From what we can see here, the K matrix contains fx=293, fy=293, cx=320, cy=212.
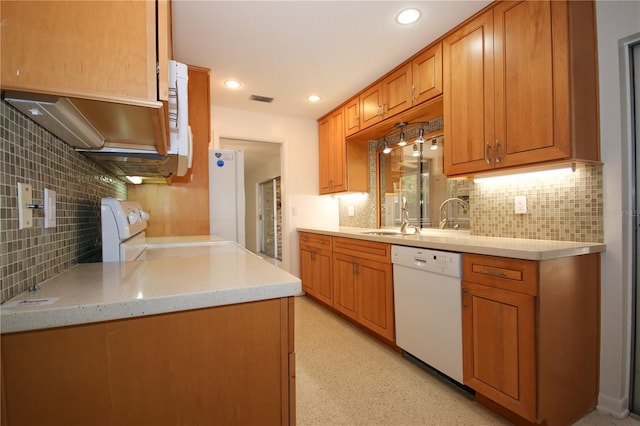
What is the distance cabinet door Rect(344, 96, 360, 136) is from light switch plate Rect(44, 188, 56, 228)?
8.80 feet

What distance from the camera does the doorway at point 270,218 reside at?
20.6 feet

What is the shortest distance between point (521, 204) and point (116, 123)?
2.21m

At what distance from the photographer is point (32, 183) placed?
2.55 feet

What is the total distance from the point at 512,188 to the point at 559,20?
95cm

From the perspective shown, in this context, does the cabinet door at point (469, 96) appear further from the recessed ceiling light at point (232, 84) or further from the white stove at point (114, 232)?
the white stove at point (114, 232)

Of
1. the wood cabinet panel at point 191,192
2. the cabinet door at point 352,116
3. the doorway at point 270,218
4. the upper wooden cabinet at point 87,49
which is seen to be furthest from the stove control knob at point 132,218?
the doorway at point 270,218

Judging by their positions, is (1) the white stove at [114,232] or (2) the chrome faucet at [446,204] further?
(2) the chrome faucet at [446,204]

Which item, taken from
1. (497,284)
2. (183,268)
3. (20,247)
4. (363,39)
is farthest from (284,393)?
(363,39)

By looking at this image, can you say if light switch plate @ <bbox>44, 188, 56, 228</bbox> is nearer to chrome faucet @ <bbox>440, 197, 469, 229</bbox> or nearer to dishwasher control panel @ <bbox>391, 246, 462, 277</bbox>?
dishwasher control panel @ <bbox>391, 246, 462, 277</bbox>

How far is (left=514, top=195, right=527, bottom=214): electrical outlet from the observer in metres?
1.90

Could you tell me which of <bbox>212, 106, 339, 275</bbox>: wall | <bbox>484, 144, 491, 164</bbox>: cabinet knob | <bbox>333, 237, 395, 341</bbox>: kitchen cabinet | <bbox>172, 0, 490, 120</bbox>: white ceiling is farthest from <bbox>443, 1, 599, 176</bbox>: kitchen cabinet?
<bbox>212, 106, 339, 275</bbox>: wall

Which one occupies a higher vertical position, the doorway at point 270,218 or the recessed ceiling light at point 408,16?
the recessed ceiling light at point 408,16

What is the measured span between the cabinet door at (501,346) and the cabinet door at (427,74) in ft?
4.77

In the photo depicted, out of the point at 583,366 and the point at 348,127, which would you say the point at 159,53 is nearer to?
the point at 583,366
